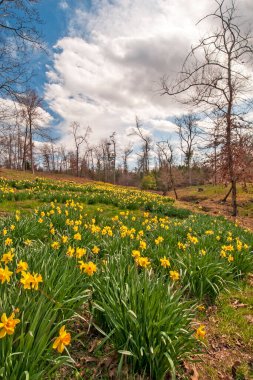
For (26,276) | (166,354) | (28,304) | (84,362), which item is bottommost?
(84,362)

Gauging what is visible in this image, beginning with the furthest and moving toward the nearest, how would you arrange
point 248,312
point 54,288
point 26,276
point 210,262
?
point 210,262, point 248,312, point 54,288, point 26,276

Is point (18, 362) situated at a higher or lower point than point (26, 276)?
lower

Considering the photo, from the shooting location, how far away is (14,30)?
1029 centimetres

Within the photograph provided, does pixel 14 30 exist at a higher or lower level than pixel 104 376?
higher

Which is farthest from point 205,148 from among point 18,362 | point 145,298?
point 18,362

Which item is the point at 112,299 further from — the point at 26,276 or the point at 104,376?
the point at 26,276

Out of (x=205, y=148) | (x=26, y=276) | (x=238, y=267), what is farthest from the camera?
(x=205, y=148)

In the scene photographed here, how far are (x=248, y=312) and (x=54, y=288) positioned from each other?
8.95 feet

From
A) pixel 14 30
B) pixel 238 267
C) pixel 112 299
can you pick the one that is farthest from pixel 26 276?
pixel 14 30

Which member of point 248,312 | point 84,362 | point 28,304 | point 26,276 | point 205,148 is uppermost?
point 205,148

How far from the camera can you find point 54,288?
2367 mm

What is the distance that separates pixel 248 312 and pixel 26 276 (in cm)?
310

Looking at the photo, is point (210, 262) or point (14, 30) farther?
point (14, 30)

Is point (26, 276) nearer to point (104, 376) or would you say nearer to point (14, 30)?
point (104, 376)
